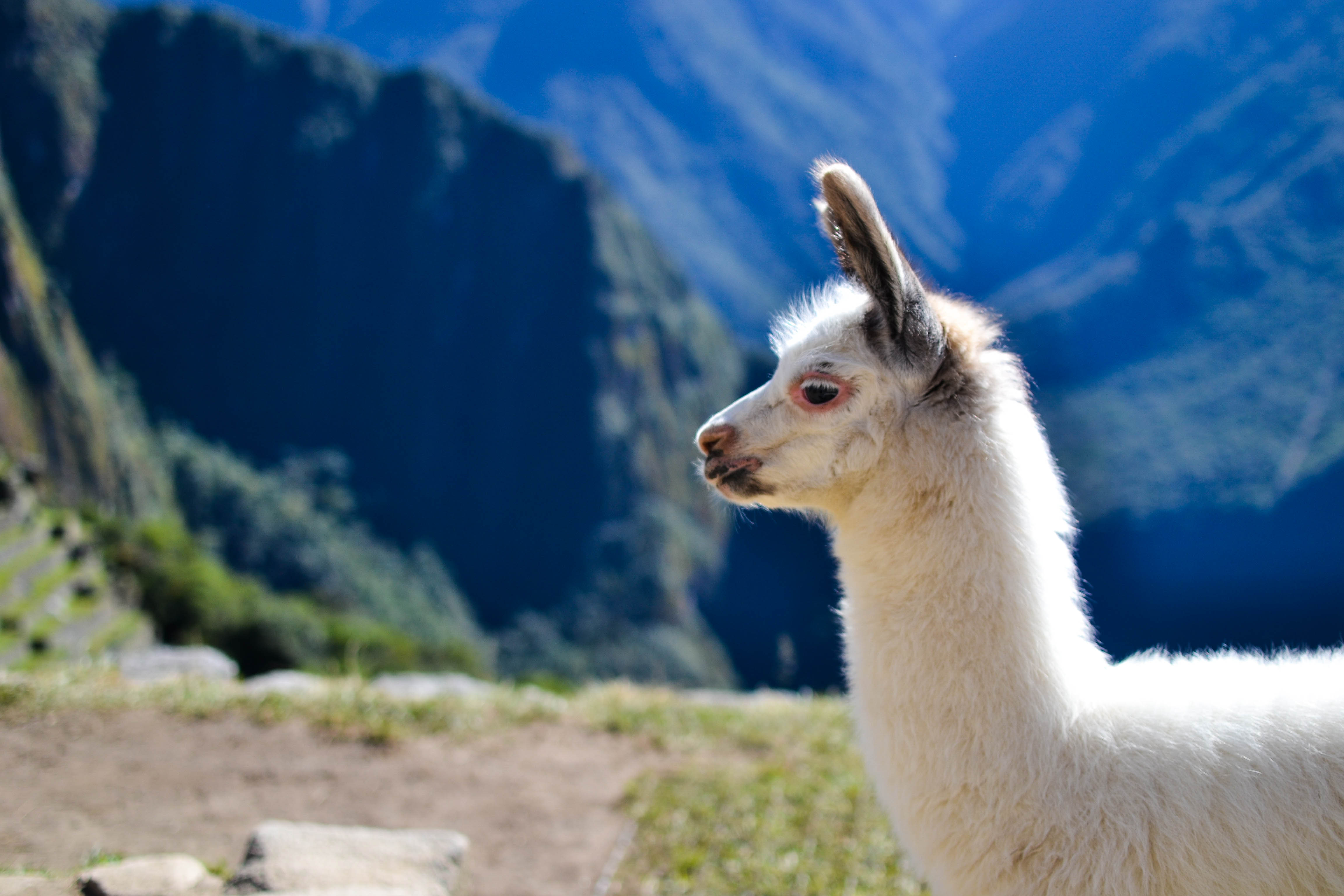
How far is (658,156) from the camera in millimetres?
125375

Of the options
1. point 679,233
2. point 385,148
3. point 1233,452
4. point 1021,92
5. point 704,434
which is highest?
point 385,148

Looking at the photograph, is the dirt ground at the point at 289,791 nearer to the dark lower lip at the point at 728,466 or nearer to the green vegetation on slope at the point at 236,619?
the dark lower lip at the point at 728,466

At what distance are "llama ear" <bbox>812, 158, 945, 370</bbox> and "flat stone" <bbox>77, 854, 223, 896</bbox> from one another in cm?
258

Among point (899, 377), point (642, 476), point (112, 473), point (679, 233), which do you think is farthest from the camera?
point (679, 233)

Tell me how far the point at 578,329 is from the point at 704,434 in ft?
320

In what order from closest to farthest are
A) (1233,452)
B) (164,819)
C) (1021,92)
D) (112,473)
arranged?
(164,819) → (1233,452) → (1021,92) → (112,473)

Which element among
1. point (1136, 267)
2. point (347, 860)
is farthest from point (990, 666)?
point (1136, 267)

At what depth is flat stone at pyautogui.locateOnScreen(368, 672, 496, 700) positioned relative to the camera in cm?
546

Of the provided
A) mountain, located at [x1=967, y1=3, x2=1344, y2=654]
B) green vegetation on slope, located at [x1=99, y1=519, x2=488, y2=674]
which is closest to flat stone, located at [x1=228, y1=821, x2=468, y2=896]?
mountain, located at [x1=967, y1=3, x2=1344, y2=654]

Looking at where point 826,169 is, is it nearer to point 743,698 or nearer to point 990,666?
point 990,666

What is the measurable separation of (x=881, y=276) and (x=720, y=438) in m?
0.60

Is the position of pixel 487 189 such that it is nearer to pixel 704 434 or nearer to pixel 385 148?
pixel 385 148

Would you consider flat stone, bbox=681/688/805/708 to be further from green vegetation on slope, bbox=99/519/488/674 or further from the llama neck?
green vegetation on slope, bbox=99/519/488/674

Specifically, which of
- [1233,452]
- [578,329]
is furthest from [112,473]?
[1233,452]
